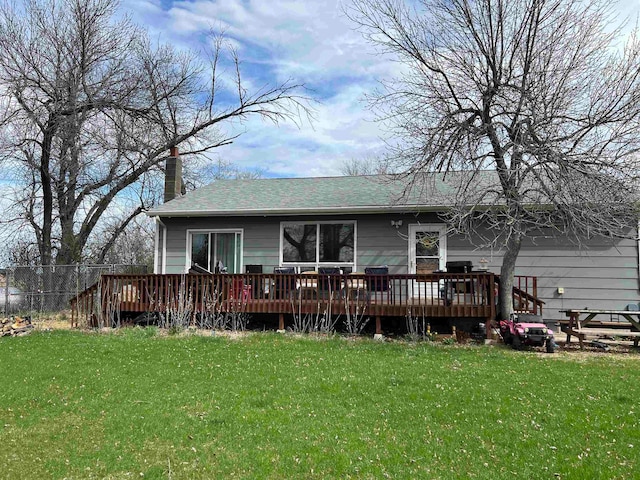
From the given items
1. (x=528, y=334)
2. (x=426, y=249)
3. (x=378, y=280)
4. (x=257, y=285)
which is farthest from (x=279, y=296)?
(x=528, y=334)

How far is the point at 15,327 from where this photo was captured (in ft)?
33.8

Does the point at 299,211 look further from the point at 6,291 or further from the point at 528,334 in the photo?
the point at 6,291

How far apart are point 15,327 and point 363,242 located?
7900 millimetres

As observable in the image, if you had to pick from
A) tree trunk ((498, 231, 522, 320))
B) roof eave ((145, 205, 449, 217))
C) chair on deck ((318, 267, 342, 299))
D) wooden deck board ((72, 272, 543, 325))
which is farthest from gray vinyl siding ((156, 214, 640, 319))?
chair on deck ((318, 267, 342, 299))

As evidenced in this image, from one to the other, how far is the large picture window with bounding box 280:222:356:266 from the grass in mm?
4448

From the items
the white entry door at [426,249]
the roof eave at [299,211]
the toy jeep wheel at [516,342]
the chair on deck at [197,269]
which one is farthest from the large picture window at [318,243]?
the toy jeep wheel at [516,342]

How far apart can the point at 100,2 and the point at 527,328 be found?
59.0 feet

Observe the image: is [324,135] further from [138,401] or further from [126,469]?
[126,469]

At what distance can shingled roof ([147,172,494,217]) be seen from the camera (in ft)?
36.7

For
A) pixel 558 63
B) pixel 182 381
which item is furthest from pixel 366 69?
pixel 182 381

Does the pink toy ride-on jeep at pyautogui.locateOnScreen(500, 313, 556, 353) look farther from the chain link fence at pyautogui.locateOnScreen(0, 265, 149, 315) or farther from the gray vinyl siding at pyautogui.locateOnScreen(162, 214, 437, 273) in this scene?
the chain link fence at pyautogui.locateOnScreen(0, 265, 149, 315)

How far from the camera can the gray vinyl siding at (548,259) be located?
10664 mm

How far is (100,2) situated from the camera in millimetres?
17578

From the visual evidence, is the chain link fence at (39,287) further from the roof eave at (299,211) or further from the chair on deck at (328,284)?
the chair on deck at (328,284)
